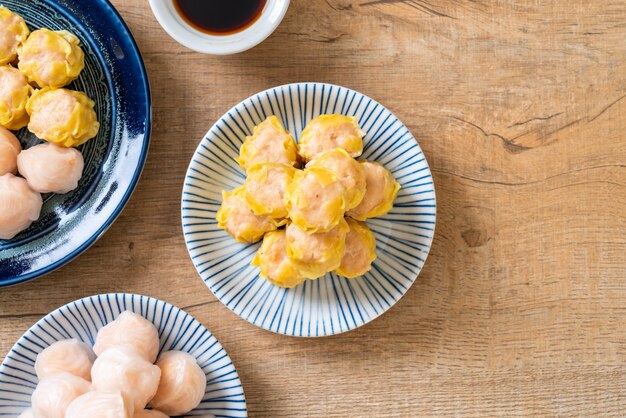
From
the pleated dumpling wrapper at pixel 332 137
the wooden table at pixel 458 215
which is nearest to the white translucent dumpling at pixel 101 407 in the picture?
the wooden table at pixel 458 215

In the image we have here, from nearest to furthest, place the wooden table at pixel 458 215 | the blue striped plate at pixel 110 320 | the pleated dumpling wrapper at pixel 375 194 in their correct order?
the pleated dumpling wrapper at pixel 375 194 → the blue striped plate at pixel 110 320 → the wooden table at pixel 458 215

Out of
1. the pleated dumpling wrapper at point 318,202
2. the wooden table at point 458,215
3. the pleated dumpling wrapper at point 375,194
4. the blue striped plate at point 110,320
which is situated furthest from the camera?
the wooden table at point 458,215

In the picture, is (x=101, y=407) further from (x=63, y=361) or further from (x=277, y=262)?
(x=277, y=262)

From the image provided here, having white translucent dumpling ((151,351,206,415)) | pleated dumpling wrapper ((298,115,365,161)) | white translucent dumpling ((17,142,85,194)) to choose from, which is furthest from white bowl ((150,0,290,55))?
white translucent dumpling ((151,351,206,415))

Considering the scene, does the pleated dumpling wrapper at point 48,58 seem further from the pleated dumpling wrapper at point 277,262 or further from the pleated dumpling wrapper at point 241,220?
the pleated dumpling wrapper at point 277,262

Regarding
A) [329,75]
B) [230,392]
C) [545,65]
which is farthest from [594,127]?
[230,392]

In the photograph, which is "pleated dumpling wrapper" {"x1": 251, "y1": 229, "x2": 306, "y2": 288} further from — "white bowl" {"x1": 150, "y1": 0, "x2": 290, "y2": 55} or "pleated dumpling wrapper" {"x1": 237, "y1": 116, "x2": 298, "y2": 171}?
"white bowl" {"x1": 150, "y1": 0, "x2": 290, "y2": 55}
